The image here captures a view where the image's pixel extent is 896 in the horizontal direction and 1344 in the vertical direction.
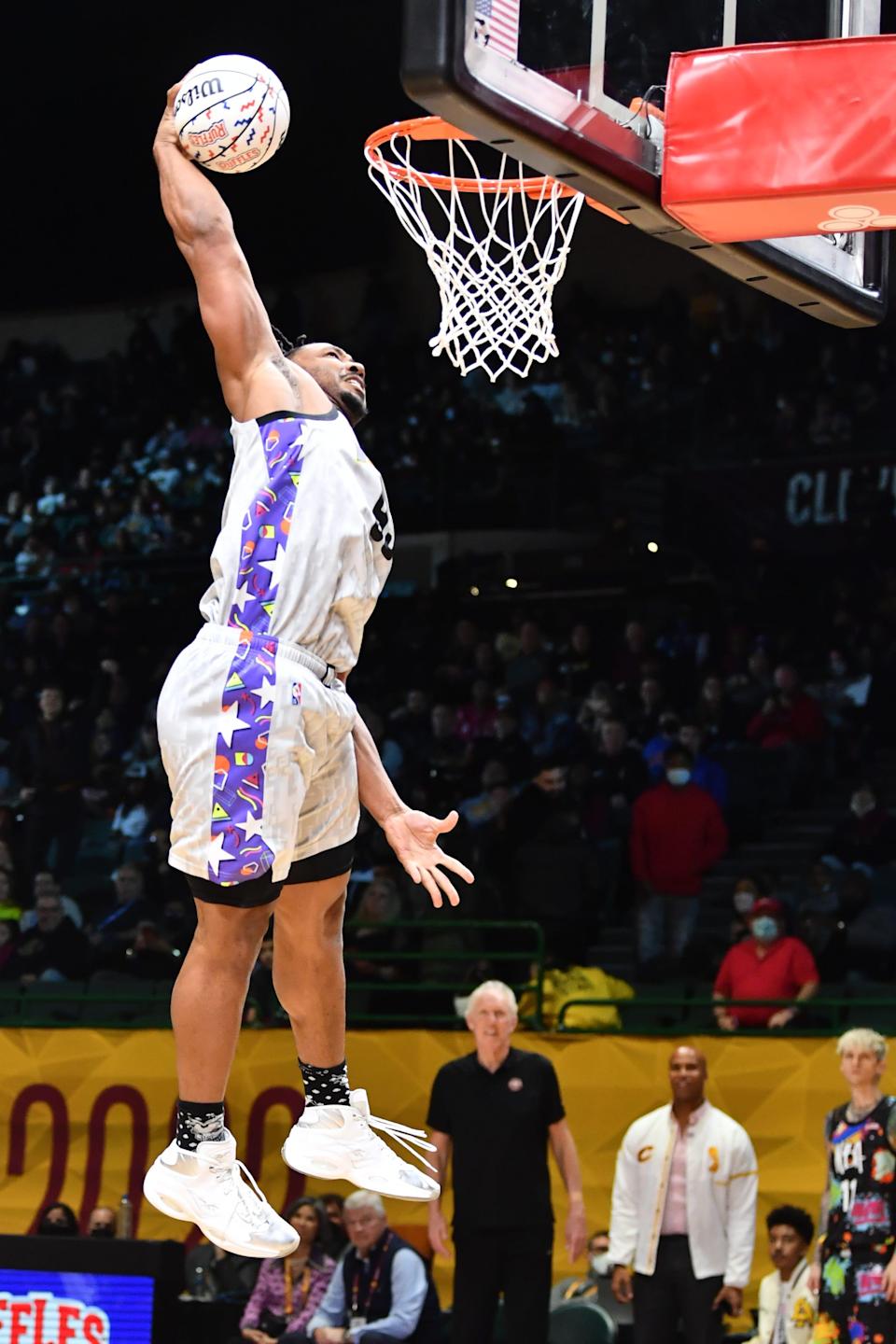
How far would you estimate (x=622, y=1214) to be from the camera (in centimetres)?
984

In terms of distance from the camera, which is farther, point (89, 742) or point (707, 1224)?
point (89, 742)

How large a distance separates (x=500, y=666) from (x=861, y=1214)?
8.82 metres

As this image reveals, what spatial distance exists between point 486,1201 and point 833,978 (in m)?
3.74

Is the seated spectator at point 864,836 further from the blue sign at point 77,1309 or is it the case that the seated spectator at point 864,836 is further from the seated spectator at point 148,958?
the blue sign at point 77,1309

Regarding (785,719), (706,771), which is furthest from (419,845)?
(785,719)

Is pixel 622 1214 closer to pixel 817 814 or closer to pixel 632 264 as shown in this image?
pixel 817 814

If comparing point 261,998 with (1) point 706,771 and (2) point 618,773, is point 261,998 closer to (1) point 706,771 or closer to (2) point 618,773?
(2) point 618,773

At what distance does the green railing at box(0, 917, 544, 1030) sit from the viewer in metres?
12.0

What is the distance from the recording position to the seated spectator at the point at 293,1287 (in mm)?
10336

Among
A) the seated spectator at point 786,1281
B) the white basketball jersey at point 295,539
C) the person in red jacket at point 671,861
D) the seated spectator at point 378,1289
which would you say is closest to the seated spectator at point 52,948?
the person in red jacket at point 671,861

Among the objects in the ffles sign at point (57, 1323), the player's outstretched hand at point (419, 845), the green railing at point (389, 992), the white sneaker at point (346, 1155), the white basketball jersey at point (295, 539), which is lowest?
the ffles sign at point (57, 1323)

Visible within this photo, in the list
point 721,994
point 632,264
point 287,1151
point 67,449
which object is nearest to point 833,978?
point 721,994

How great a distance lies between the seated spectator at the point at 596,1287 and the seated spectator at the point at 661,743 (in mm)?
4985

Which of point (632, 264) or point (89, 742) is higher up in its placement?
point (632, 264)
